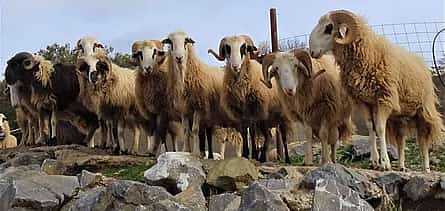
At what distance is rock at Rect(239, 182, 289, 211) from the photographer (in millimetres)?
7332

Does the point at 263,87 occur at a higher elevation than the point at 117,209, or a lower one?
higher

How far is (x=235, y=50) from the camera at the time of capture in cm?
1146

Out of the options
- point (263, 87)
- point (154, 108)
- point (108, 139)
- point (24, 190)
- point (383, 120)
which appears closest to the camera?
point (24, 190)

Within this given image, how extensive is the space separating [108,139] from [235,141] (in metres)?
2.71

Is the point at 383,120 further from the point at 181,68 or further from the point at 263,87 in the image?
the point at 181,68

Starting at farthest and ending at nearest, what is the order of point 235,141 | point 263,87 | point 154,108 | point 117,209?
point 235,141 → point 154,108 → point 263,87 → point 117,209

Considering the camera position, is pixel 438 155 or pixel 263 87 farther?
pixel 438 155

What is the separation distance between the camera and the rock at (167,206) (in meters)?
7.69

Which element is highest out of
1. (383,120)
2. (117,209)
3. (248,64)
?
(248,64)

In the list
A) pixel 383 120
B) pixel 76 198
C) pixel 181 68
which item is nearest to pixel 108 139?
pixel 181 68

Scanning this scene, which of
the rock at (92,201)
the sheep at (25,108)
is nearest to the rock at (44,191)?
the rock at (92,201)

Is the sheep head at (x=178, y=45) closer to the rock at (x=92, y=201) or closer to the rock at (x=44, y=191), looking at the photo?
the rock at (x=44, y=191)

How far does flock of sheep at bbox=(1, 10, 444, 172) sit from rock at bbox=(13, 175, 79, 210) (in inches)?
115

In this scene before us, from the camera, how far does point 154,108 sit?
12.6 metres
